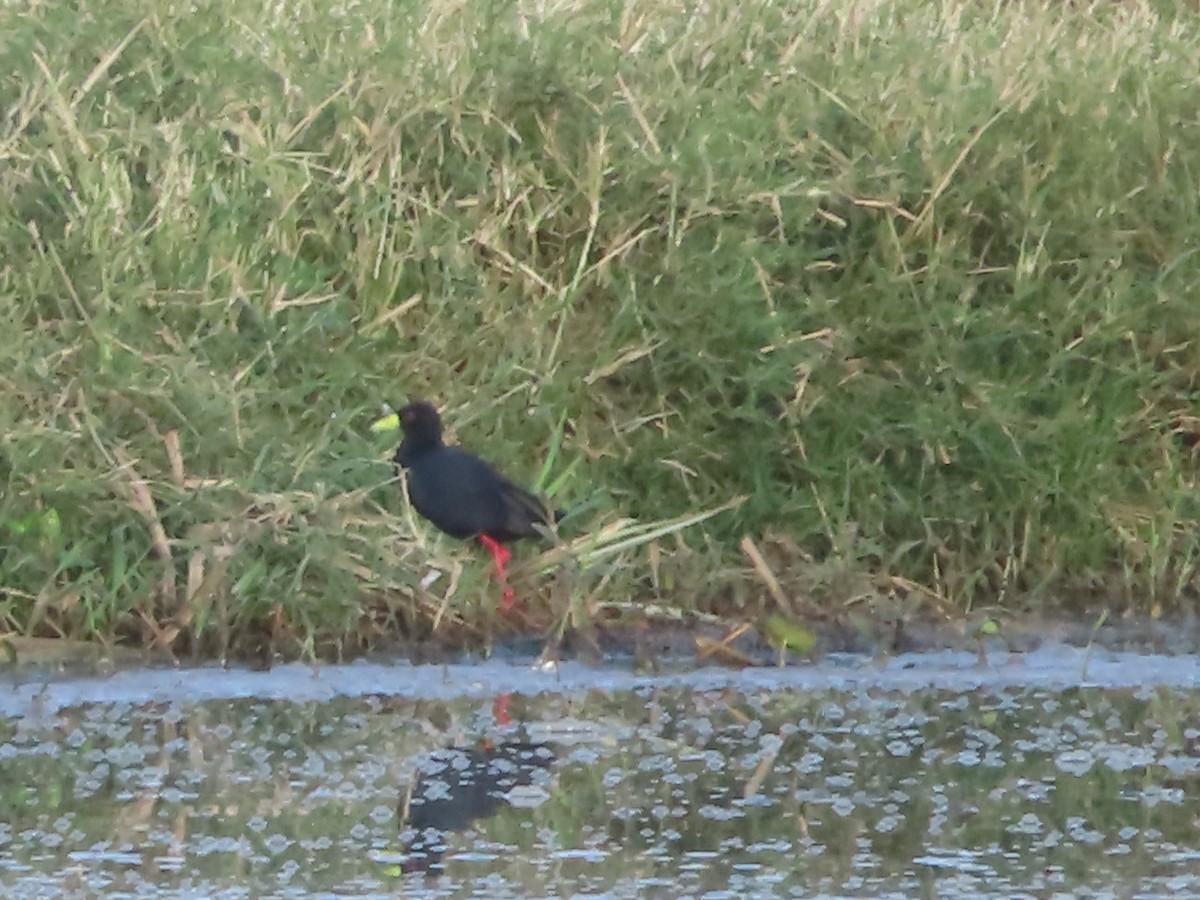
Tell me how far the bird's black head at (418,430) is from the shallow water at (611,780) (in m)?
0.56

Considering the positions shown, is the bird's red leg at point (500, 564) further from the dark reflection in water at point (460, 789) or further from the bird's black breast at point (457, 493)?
the dark reflection in water at point (460, 789)

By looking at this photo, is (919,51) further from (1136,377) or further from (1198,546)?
(1198,546)

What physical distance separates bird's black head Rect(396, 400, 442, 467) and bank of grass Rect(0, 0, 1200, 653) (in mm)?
117

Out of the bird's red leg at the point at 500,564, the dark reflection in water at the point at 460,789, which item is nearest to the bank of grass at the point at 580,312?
the bird's red leg at the point at 500,564

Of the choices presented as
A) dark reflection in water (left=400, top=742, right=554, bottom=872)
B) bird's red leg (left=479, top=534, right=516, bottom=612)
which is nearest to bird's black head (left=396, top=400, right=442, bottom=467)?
bird's red leg (left=479, top=534, right=516, bottom=612)

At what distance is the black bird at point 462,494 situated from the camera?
20.2 feet

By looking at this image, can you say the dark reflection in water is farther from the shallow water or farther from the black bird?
the black bird

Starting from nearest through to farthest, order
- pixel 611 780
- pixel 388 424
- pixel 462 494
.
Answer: pixel 611 780
pixel 462 494
pixel 388 424

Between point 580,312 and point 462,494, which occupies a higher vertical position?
point 580,312

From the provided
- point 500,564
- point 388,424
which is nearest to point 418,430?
point 388,424

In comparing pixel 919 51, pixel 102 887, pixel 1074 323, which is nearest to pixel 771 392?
pixel 1074 323

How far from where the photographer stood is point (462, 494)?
617 cm

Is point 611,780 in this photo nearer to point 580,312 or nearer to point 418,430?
point 418,430

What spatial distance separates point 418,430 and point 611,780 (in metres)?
1.52
